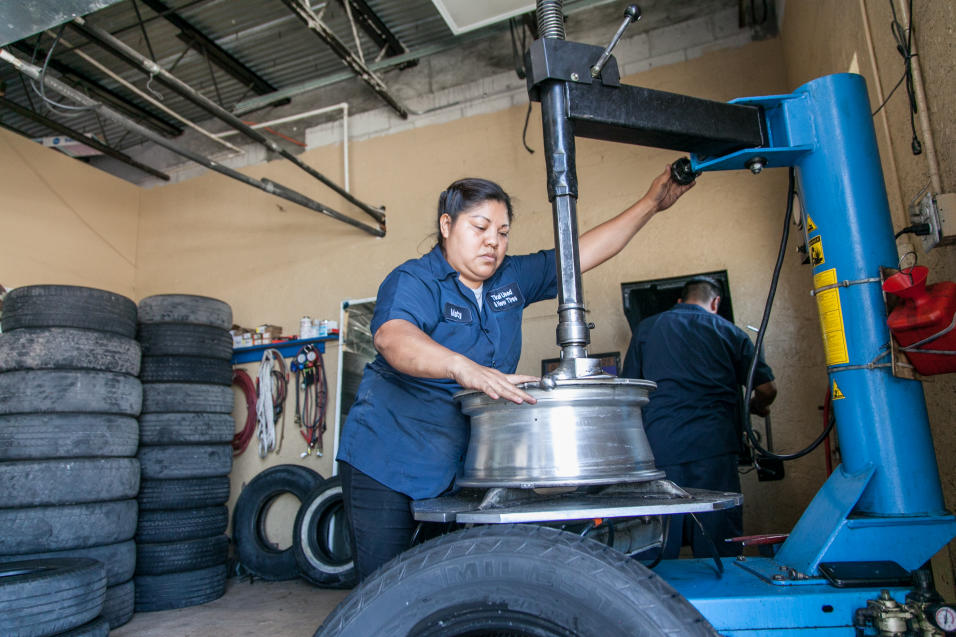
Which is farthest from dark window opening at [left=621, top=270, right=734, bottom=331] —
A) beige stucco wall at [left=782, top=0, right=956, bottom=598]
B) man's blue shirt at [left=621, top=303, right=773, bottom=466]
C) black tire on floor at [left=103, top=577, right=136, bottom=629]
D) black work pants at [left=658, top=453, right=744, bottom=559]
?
black tire on floor at [left=103, top=577, right=136, bottom=629]

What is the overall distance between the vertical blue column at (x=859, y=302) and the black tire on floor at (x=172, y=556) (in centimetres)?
318

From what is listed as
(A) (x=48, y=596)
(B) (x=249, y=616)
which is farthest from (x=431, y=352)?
(B) (x=249, y=616)

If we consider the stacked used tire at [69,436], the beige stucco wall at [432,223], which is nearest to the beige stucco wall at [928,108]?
the beige stucco wall at [432,223]

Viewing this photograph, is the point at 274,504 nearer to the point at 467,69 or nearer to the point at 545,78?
the point at 467,69

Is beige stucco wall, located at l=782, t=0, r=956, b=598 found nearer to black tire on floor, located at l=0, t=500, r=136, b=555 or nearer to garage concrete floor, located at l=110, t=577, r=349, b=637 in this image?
garage concrete floor, located at l=110, t=577, r=349, b=637

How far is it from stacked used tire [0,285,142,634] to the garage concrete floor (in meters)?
0.21

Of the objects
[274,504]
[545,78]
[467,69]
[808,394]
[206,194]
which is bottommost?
[274,504]

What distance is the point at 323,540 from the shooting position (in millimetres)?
3578

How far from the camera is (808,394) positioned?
312cm

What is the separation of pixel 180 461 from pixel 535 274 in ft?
8.60

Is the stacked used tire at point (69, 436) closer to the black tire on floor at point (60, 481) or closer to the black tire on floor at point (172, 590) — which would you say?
the black tire on floor at point (60, 481)

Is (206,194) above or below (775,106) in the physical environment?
above

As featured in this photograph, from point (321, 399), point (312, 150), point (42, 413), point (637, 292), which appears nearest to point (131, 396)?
point (42, 413)

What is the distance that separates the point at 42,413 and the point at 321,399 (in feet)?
5.48
